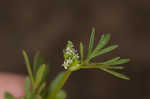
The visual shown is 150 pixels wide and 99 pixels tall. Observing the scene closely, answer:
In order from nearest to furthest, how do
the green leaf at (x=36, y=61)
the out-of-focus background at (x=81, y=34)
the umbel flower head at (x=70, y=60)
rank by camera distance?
the umbel flower head at (x=70, y=60)
the green leaf at (x=36, y=61)
the out-of-focus background at (x=81, y=34)

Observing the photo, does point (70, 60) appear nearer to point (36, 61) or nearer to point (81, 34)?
point (36, 61)

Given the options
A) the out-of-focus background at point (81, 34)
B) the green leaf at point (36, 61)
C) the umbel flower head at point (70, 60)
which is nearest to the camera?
the umbel flower head at point (70, 60)

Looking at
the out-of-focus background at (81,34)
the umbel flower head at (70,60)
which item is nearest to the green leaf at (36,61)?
the umbel flower head at (70,60)

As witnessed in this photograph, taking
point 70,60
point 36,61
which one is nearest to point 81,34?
point 36,61

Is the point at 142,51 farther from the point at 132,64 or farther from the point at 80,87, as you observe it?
the point at 80,87

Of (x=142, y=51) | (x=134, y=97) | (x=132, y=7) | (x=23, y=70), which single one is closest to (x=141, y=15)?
(x=132, y=7)

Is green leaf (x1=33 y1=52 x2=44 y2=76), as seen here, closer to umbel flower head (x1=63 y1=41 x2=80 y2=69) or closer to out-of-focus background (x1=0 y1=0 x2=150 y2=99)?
umbel flower head (x1=63 y1=41 x2=80 y2=69)

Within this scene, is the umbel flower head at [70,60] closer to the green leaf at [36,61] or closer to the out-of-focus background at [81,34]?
the green leaf at [36,61]

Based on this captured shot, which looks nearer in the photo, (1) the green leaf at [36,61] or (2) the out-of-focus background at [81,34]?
(1) the green leaf at [36,61]

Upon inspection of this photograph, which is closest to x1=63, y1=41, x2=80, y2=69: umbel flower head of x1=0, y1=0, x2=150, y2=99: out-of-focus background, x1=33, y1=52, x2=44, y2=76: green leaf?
x1=33, y1=52, x2=44, y2=76: green leaf
